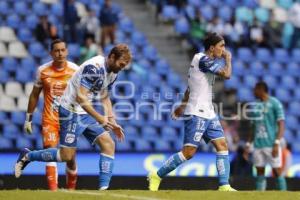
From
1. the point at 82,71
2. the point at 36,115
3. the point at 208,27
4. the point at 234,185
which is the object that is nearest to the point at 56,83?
the point at 82,71

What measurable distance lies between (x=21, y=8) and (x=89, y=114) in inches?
463

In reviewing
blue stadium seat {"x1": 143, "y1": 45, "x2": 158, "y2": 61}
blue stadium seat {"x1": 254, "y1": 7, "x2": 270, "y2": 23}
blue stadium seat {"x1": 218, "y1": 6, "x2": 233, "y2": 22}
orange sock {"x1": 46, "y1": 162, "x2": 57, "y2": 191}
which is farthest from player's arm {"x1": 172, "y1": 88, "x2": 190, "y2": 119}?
blue stadium seat {"x1": 254, "y1": 7, "x2": 270, "y2": 23}

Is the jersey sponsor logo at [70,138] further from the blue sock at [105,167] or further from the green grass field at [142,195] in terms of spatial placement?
the green grass field at [142,195]

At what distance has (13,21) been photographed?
2272 cm

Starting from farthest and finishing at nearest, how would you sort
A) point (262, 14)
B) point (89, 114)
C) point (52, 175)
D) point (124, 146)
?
point (262, 14)
point (124, 146)
point (52, 175)
point (89, 114)

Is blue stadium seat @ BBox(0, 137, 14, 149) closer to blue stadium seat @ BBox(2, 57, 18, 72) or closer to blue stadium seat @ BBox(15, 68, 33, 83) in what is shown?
blue stadium seat @ BBox(15, 68, 33, 83)

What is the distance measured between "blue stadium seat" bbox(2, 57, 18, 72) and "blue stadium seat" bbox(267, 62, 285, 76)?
21.5 feet

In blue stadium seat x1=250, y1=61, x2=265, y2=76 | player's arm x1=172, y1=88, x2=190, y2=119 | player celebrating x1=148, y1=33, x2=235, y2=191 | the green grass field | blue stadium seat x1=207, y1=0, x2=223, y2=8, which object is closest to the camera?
the green grass field

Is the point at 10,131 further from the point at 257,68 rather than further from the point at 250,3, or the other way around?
the point at 250,3

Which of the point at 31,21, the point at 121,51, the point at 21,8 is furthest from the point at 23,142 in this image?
the point at 121,51

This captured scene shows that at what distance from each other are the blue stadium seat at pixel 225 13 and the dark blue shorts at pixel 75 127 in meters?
13.5

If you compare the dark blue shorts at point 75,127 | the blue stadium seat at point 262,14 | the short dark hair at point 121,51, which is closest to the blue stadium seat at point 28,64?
the blue stadium seat at point 262,14

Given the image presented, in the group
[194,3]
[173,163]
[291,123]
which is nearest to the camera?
[173,163]

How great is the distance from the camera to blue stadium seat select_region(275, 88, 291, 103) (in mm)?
23047
